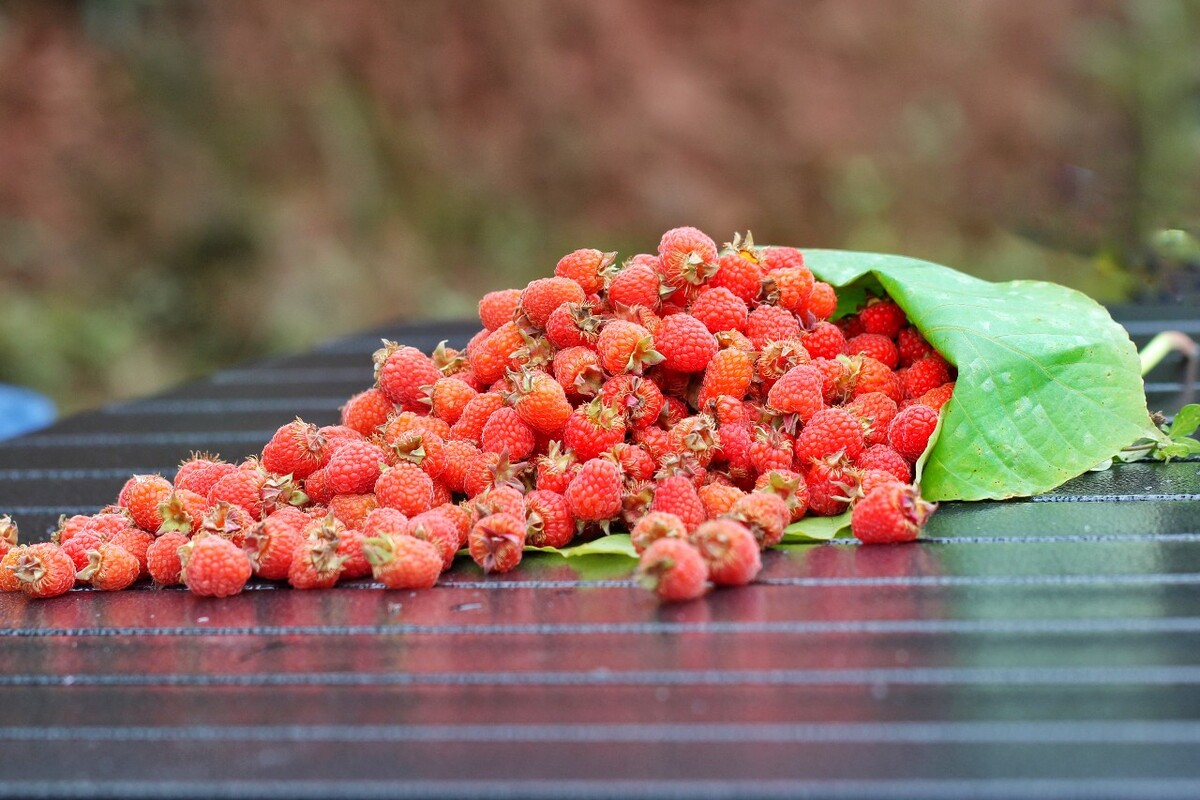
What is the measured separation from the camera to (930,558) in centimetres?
136

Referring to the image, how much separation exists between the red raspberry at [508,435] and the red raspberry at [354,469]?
0.42ft

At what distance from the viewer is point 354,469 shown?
1.50 m

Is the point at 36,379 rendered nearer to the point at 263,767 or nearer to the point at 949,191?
the point at 949,191

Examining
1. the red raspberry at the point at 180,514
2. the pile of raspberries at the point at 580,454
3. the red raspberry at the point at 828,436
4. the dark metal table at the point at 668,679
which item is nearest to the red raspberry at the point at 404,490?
the pile of raspberries at the point at 580,454

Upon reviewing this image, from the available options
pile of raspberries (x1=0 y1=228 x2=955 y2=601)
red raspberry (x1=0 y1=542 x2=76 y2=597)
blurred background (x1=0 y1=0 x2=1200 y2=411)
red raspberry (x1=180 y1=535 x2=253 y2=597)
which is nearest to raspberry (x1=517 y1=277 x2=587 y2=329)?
pile of raspberries (x1=0 y1=228 x2=955 y2=601)

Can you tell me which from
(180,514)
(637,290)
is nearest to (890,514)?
(637,290)

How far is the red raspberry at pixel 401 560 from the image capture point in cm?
134

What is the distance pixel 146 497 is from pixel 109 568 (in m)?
0.10

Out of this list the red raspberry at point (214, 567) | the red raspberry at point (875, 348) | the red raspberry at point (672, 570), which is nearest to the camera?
the red raspberry at point (672, 570)

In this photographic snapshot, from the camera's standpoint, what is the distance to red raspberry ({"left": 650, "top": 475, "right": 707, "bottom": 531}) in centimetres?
138

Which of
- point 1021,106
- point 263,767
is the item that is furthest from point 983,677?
point 1021,106

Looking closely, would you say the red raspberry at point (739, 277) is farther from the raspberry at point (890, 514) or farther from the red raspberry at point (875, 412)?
the raspberry at point (890, 514)

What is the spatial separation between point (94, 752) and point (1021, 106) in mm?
6455

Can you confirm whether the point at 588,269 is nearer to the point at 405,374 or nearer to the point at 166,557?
the point at 405,374
